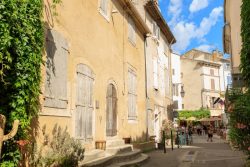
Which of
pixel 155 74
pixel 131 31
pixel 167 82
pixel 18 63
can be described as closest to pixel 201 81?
pixel 167 82

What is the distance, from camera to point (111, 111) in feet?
42.2

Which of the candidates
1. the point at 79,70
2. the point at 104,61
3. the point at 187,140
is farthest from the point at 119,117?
the point at 187,140

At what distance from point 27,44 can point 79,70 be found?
152 inches

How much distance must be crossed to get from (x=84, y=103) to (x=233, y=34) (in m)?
13.6

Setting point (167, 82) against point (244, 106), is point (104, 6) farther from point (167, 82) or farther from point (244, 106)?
point (167, 82)

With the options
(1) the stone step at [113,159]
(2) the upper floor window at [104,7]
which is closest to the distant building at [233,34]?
(1) the stone step at [113,159]

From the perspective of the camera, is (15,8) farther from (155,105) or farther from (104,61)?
(155,105)

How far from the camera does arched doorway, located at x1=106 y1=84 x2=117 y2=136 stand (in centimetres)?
1250

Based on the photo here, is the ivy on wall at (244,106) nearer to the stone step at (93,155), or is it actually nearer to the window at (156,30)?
the stone step at (93,155)

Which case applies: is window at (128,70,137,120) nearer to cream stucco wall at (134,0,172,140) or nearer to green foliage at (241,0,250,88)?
cream stucco wall at (134,0,172,140)

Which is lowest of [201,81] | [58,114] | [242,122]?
[242,122]

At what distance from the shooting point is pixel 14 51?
5.81 m

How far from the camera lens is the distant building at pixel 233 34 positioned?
16.7 metres

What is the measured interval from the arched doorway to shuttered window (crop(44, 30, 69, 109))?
3710 mm
